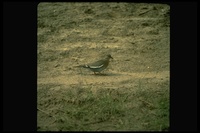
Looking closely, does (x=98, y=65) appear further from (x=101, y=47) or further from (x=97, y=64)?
(x=101, y=47)

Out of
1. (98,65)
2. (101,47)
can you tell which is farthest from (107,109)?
(101,47)

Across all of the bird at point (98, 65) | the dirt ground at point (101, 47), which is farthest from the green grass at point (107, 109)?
the bird at point (98, 65)

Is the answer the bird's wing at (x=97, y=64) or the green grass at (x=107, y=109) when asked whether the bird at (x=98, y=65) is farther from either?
the green grass at (x=107, y=109)

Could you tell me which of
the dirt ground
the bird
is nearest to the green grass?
the dirt ground

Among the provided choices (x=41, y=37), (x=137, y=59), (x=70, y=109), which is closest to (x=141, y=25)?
A: (x=137, y=59)

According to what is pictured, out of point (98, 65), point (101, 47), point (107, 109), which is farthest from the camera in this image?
point (101, 47)

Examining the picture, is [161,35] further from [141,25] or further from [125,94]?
[125,94]

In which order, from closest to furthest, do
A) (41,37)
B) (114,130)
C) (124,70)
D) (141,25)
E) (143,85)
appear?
1. (114,130)
2. (143,85)
3. (124,70)
4. (41,37)
5. (141,25)

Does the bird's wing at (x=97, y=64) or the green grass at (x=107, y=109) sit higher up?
the bird's wing at (x=97, y=64)
